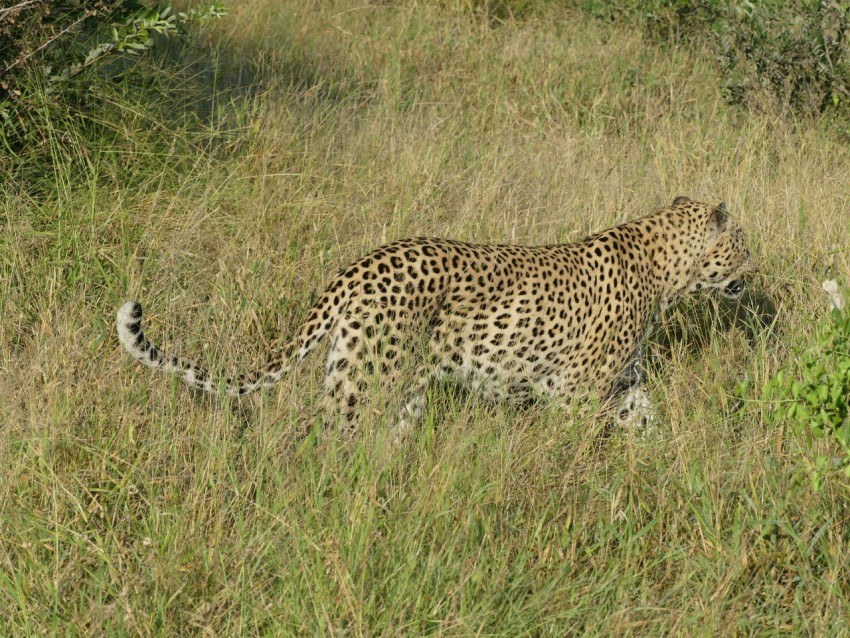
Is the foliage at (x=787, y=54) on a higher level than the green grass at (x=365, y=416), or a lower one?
higher

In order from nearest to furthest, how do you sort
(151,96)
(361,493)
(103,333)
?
(361,493)
(103,333)
(151,96)

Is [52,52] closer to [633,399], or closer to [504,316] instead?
[504,316]

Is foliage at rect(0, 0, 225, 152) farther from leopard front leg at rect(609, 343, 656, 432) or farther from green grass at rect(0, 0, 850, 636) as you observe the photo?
leopard front leg at rect(609, 343, 656, 432)

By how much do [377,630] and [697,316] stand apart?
2934mm

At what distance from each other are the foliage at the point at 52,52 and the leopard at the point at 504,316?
68.8 inches

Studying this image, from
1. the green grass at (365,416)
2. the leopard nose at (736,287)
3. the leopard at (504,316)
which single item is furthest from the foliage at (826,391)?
the leopard nose at (736,287)

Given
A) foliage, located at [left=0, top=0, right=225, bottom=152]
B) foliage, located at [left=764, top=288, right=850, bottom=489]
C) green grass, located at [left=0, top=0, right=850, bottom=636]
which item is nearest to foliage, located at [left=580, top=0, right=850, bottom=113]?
green grass, located at [left=0, top=0, right=850, bottom=636]

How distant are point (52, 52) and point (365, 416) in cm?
278

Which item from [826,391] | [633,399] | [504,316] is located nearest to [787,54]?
[633,399]

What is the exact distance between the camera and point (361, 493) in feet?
11.7

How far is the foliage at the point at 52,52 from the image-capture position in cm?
532

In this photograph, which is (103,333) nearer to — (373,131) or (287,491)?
(287,491)

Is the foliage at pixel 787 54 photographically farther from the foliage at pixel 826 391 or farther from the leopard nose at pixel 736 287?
the foliage at pixel 826 391

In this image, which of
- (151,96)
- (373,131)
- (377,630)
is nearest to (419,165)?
(373,131)
